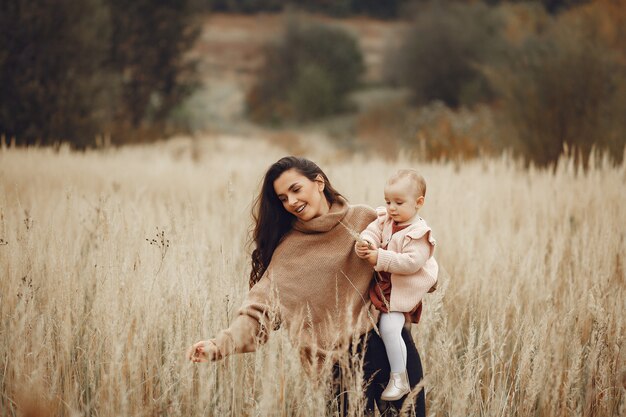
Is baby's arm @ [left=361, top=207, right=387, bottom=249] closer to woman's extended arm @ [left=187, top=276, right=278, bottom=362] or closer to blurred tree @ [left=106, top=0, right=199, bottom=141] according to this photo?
woman's extended arm @ [left=187, top=276, right=278, bottom=362]

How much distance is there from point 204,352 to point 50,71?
1028cm

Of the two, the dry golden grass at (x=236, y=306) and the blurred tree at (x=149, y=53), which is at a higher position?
the blurred tree at (x=149, y=53)

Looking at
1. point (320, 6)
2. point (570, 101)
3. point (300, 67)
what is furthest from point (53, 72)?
point (320, 6)

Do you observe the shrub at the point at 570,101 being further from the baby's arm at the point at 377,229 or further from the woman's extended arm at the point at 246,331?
the woman's extended arm at the point at 246,331

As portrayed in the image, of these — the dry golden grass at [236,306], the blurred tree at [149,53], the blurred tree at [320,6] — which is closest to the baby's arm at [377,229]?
the dry golden grass at [236,306]

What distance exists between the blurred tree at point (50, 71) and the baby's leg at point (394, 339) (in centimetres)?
954

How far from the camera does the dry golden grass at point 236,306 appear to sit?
1.94 m

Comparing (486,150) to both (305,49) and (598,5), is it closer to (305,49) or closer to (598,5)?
(598,5)

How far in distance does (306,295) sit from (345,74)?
1294 inches

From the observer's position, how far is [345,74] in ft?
110

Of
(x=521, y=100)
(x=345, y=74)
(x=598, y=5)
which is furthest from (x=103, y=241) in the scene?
(x=345, y=74)

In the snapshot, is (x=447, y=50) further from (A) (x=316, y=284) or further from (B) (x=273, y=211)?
(A) (x=316, y=284)

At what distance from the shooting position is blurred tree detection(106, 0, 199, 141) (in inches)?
651

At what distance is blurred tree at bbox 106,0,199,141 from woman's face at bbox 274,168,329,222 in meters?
15.3
